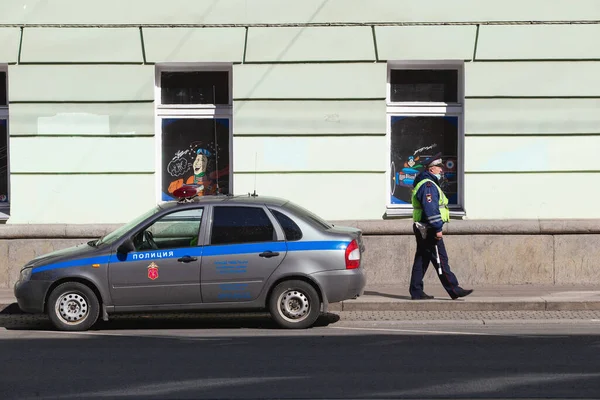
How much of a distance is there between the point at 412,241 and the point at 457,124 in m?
1.88

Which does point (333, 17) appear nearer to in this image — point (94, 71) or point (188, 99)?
point (188, 99)

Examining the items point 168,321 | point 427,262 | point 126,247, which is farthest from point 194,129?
point 126,247

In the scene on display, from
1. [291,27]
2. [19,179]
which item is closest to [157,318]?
[19,179]

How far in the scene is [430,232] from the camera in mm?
12555

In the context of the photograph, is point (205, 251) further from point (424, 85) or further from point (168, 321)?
point (424, 85)

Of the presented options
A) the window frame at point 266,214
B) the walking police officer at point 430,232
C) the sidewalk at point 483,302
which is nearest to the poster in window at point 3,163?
the sidewalk at point 483,302

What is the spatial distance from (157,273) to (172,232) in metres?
0.50

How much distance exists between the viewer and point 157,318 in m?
12.1

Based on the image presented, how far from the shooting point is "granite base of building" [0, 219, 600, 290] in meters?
14.2

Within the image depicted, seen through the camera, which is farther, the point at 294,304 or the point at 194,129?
the point at 194,129

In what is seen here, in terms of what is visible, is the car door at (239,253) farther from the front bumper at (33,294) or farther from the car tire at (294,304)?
the front bumper at (33,294)

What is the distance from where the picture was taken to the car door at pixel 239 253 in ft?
35.3

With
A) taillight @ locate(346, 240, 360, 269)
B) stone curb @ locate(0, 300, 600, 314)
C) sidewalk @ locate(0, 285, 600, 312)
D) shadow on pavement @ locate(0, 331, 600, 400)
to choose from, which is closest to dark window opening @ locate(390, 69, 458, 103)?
sidewalk @ locate(0, 285, 600, 312)

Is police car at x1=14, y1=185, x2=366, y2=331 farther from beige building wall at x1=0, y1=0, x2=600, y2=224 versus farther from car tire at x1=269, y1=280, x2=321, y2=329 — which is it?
beige building wall at x1=0, y1=0, x2=600, y2=224
